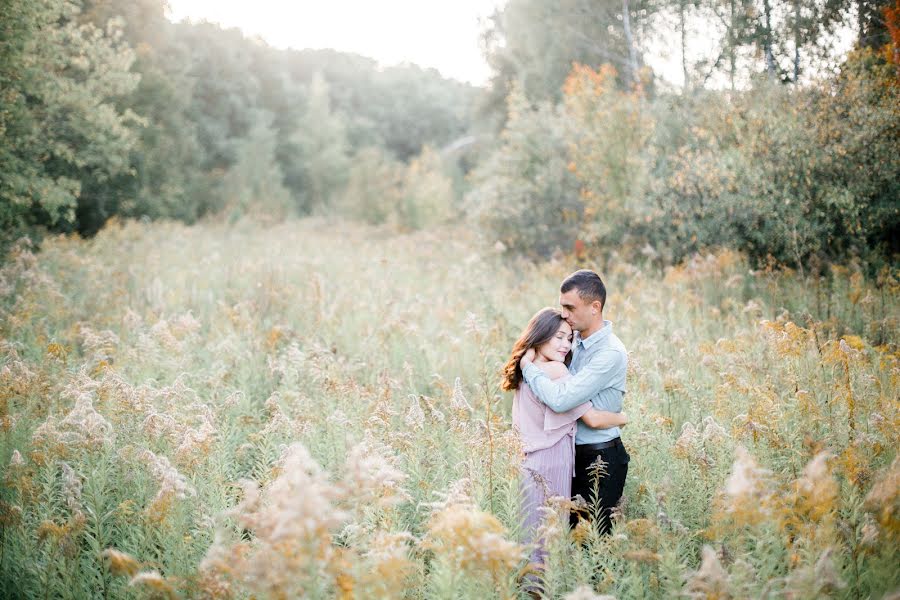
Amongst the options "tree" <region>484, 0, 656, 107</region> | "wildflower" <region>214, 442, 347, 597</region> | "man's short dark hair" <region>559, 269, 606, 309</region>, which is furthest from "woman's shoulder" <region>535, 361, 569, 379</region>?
"tree" <region>484, 0, 656, 107</region>

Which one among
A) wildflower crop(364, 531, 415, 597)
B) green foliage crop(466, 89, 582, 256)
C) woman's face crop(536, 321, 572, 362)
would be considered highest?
green foliage crop(466, 89, 582, 256)

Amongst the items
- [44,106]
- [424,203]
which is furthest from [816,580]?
[424,203]

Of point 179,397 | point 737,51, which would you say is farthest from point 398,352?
point 737,51

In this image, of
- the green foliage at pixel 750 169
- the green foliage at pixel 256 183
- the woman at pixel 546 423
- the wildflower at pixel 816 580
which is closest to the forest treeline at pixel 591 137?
the green foliage at pixel 750 169

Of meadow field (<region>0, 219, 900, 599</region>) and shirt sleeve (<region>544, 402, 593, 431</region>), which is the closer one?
meadow field (<region>0, 219, 900, 599</region>)

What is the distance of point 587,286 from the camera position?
3828 millimetres

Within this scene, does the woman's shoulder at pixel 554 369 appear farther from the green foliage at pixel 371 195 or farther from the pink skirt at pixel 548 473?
the green foliage at pixel 371 195

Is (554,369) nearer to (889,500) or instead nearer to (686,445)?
(686,445)

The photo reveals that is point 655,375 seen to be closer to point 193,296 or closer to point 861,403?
point 861,403

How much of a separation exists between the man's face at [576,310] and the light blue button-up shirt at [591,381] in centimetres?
10

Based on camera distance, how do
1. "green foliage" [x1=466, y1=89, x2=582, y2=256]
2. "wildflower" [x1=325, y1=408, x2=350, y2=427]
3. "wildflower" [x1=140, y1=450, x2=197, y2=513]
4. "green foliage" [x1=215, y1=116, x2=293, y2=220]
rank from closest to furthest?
"wildflower" [x1=140, y1=450, x2=197, y2=513], "wildflower" [x1=325, y1=408, x2=350, y2=427], "green foliage" [x1=466, y1=89, x2=582, y2=256], "green foliage" [x1=215, y1=116, x2=293, y2=220]

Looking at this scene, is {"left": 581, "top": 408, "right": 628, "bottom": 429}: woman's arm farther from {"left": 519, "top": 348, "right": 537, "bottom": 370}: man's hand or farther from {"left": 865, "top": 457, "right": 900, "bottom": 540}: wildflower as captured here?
{"left": 865, "top": 457, "right": 900, "bottom": 540}: wildflower

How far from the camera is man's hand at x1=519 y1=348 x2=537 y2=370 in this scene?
12.0 feet

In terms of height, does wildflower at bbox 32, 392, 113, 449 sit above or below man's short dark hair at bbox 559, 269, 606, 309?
below
